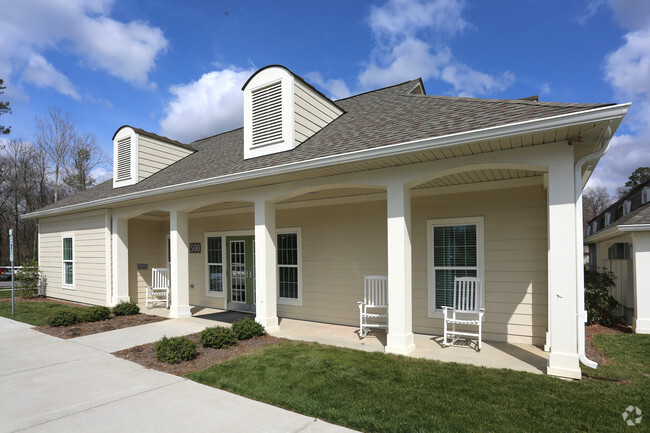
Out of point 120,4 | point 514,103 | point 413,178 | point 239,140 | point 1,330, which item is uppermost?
point 120,4

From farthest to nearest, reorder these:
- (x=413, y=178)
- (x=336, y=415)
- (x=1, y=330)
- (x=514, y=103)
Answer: (x=1, y=330), (x=413, y=178), (x=514, y=103), (x=336, y=415)

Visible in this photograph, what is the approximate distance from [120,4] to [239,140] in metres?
4.03

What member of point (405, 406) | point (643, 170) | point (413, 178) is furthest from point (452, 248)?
point (643, 170)

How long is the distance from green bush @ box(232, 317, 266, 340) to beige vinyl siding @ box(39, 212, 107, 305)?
247 inches

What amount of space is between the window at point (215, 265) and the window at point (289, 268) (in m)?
2.15

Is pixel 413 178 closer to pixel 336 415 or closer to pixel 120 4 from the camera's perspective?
pixel 336 415

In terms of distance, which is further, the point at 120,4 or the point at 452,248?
the point at 120,4

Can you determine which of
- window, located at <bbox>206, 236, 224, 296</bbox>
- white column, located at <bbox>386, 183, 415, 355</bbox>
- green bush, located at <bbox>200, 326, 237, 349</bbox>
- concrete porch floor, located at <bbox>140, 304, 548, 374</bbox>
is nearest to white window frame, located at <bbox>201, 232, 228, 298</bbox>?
window, located at <bbox>206, 236, 224, 296</bbox>

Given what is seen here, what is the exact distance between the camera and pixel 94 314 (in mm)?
8477

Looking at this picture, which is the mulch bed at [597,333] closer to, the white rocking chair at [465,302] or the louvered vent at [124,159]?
the white rocking chair at [465,302]

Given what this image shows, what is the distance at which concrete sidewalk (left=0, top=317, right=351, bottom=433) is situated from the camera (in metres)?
3.38

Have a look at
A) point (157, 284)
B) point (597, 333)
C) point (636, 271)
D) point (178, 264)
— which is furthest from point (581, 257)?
point (157, 284)

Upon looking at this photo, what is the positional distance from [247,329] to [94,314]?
4.42m

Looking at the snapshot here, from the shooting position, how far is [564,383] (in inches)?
160
